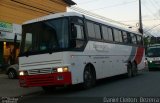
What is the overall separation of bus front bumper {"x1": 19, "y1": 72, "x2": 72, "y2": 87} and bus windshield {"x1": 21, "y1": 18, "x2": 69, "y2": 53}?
3.54 ft

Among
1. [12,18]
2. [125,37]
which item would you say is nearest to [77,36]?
[125,37]

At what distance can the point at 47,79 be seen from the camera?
48.9ft

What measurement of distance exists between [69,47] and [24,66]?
2.20m

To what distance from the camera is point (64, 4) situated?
39.0m

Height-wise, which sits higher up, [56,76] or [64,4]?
[64,4]

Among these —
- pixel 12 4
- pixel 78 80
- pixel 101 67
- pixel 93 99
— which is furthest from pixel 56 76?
pixel 12 4

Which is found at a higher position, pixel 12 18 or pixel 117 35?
pixel 12 18

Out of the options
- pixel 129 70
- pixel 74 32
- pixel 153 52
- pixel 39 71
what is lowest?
pixel 129 70

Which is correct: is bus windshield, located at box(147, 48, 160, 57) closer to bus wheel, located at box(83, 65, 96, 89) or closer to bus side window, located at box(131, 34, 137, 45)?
bus side window, located at box(131, 34, 137, 45)

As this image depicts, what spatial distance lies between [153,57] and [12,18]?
12.4 m

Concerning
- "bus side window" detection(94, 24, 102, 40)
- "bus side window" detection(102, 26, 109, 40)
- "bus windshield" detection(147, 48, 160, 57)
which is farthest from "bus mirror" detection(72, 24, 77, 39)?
"bus windshield" detection(147, 48, 160, 57)

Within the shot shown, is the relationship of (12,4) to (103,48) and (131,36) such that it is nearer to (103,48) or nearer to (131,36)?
(131,36)

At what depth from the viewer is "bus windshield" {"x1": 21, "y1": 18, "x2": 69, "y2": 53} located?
1490cm

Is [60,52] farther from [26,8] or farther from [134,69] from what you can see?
[26,8]
